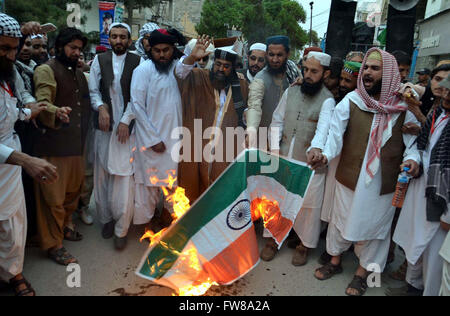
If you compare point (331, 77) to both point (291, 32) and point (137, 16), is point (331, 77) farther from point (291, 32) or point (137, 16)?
point (291, 32)

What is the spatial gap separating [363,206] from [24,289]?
3074 mm

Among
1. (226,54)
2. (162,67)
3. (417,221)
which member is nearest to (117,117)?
(162,67)

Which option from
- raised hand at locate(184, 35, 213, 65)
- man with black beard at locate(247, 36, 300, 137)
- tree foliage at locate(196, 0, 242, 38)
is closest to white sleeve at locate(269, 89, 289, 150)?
man with black beard at locate(247, 36, 300, 137)

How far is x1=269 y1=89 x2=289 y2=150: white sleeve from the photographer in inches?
148

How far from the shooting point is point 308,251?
3.92 metres

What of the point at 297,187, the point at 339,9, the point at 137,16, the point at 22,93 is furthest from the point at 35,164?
the point at 137,16

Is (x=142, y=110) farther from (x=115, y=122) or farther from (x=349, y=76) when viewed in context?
(x=349, y=76)

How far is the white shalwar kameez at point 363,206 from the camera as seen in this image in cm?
317

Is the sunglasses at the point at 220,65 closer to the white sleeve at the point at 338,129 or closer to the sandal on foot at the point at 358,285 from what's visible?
the white sleeve at the point at 338,129

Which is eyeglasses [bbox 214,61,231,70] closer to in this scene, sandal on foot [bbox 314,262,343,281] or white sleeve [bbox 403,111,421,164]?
white sleeve [bbox 403,111,421,164]

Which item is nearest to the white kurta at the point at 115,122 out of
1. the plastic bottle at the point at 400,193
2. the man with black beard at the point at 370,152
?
the man with black beard at the point at 370,152

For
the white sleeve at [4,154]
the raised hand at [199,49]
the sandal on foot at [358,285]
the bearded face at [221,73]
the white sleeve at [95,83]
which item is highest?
the raised hand at [199,49]

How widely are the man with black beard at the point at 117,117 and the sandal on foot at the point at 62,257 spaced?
1.60 feet

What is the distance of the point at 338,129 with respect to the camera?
10.7 feet
